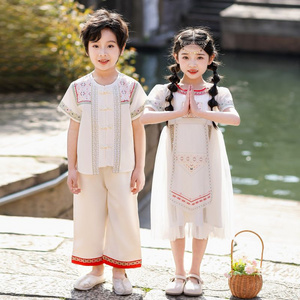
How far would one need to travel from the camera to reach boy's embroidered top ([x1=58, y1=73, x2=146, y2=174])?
328cm

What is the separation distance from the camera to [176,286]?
11.0 feet

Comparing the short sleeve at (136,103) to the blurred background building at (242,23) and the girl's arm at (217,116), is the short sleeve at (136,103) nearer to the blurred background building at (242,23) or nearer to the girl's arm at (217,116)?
the girl's arm at (217,116)

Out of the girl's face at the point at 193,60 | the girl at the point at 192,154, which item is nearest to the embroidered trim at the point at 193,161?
the girl at the point at 192,154

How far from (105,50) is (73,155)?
0.53 m

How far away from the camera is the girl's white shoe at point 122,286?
10.9ft

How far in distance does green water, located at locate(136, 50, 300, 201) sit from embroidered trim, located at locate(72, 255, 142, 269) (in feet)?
7.88

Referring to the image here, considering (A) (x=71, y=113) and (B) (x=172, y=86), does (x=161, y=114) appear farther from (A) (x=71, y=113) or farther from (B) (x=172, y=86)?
(A) (x=71, y=113)

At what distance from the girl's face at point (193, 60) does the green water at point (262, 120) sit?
7.11 feet

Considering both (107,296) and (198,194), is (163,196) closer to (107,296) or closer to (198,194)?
(198,194)

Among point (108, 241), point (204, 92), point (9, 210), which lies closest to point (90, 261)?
point (108, 241)

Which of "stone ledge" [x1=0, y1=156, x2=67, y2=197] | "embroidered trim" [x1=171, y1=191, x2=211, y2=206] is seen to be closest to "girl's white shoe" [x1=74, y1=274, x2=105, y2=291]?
"embroidered trim" [x1=171, y1=191, x2=211, y2=206]

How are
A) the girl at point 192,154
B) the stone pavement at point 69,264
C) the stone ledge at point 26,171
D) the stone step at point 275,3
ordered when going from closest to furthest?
the girl at point 192,154 < the stone pavement at point 69,264 < the stone ledge at point 26,171 < the stone step at point 275,3

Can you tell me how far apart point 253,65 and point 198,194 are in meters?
Result: 13.9

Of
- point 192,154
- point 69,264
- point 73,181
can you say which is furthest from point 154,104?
point 69,264
